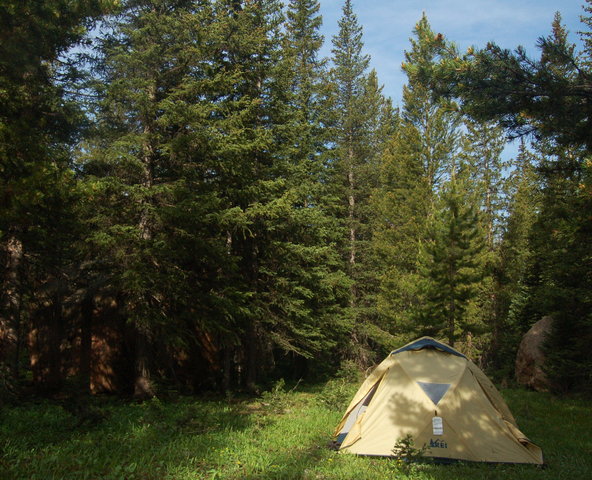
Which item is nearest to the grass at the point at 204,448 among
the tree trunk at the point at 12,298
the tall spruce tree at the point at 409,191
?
the tree trunk at the point at 12,298

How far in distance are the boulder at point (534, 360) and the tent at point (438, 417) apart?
32.4ft

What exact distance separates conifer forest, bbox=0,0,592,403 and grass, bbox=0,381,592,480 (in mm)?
1314

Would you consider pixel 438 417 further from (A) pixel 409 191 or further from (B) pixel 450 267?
(A) pixel 409 191

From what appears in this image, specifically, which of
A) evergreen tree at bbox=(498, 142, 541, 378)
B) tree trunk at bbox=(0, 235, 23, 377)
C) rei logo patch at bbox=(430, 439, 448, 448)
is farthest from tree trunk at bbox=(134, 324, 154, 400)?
evergreen tree at bbox=(498, 142, 541, 378)

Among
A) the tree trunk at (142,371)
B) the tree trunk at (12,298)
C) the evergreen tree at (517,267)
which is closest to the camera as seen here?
the tree trunk at (12,298)

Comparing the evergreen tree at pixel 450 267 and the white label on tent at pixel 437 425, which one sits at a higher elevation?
the evergreen tree at pixel 450 267

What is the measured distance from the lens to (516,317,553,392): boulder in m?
16.9

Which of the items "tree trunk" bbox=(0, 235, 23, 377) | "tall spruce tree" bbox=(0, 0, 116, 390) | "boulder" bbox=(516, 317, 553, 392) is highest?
"tall spruce tree" bbox=(0, 0, 116, 390)

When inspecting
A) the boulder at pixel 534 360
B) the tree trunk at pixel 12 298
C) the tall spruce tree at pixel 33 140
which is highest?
the tall spruce tree at pixel 33 140

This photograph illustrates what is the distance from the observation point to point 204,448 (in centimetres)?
745

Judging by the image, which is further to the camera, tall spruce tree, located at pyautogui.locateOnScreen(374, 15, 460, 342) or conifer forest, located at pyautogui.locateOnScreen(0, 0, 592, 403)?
tall spruce tree, located at pyautogui.locateOnScreen(374, 15, 460, 342)

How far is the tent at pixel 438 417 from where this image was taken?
7.58 metres

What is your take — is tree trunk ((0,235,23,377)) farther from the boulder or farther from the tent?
the boulder

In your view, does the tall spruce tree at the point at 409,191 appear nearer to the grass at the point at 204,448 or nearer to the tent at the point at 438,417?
the grass at the point at 204,448
